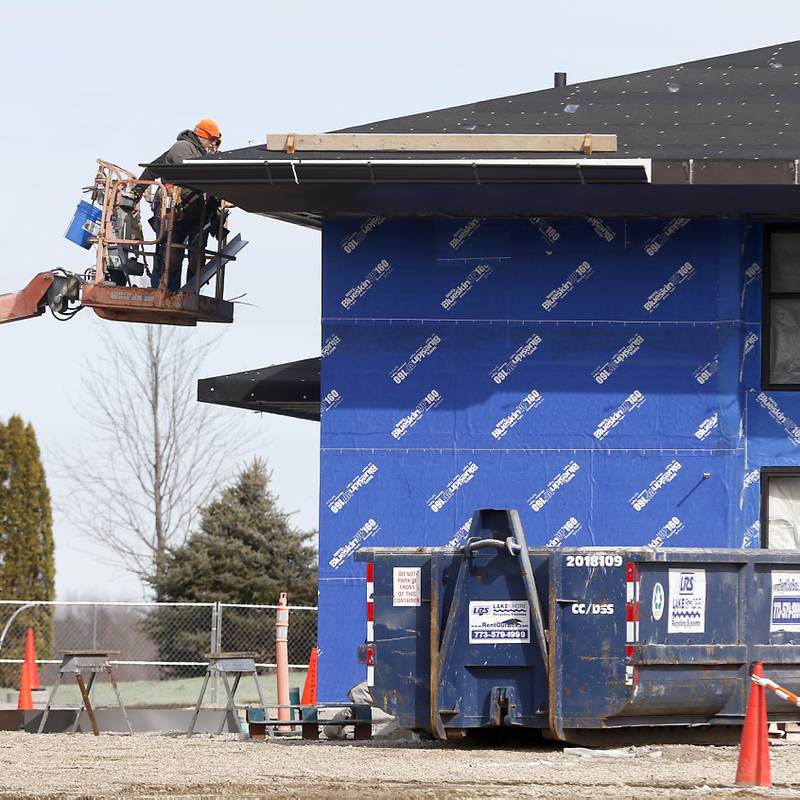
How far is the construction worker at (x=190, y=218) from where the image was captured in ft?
64.4

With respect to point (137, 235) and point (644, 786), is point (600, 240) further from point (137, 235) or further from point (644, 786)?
point (644, 786)

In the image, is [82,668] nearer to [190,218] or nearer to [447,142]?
[190,218]

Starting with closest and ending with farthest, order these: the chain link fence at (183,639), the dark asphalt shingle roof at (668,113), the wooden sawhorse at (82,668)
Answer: the wooden sawhorse at (82,668) < the dark asphalt shingle roof at (668,113) < the chain link fence at (183,639)

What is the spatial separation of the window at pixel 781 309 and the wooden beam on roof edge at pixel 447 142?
2.38 meters

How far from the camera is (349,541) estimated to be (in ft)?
61.3

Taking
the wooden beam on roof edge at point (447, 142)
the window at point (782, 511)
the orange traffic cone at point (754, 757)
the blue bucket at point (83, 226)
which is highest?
the wooden beam on roof edge at point (447, 142)

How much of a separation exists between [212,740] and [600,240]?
689 cm

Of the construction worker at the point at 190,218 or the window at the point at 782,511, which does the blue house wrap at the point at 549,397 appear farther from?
the construction worker at the point at 190,218

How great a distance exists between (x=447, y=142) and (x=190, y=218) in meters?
3.53

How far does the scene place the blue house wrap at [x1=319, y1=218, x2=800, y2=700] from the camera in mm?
18531

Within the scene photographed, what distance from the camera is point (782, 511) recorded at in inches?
737

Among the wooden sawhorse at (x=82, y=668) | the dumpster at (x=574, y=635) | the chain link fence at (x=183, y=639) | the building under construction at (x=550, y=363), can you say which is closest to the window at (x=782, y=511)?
the building under construction at (x=550, y=363)

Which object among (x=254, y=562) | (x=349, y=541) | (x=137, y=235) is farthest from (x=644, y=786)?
(x=254, y=562)

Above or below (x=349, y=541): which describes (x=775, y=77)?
above
